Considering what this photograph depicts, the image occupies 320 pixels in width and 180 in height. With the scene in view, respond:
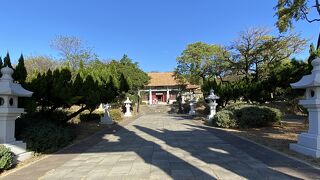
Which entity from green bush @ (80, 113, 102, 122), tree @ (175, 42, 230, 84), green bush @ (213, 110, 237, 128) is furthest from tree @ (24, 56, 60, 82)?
green bush @ (213, 110, 237, 128)

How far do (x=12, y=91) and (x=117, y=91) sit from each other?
28.2 ft

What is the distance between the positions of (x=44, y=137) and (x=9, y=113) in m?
1.85

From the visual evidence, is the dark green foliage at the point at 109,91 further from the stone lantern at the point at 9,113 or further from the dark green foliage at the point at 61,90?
the stone lantern at the point at 9,113

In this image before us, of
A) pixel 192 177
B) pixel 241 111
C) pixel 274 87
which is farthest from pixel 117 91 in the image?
pixel 274 87

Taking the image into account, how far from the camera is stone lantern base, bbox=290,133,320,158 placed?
8711 millimetres

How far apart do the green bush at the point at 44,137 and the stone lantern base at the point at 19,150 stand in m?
0.33

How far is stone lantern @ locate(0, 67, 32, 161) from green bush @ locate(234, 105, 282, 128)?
1045 cm

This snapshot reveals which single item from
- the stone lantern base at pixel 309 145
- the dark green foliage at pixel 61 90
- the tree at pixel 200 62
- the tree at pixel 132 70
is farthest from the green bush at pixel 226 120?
the tree at pixel 132 70

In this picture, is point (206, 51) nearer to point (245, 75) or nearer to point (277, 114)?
point (245, 75)

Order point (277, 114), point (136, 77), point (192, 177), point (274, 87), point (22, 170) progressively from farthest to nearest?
point (136, 77) < point (274, 87) < point (277, 114) < point (22, 170) < point (192, 177)

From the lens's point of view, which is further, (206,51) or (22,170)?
(206,51)

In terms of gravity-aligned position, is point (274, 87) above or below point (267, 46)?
below

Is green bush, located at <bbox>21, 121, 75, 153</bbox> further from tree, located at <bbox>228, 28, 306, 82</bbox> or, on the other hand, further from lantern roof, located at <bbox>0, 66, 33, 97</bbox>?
tree, located at <bbox>228, 28, 306, 82</bbox>

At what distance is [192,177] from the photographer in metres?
6.57
